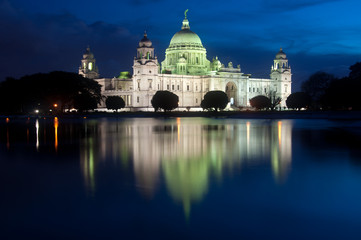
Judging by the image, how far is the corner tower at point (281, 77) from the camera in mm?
132500

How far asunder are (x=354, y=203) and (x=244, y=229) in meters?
2.75

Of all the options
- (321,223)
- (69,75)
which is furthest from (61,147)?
(69,75)

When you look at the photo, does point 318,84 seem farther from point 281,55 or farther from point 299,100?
point 281,55

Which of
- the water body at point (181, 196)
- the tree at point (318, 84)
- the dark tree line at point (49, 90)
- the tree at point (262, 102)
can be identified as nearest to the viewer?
the water body at point (181, 196)

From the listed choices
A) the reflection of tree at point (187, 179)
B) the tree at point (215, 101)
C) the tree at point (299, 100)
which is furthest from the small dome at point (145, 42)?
the reflection of tree at point (187, 179)

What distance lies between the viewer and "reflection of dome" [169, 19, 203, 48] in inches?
4862

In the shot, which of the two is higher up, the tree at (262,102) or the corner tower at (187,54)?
the corner tower at (187,54)

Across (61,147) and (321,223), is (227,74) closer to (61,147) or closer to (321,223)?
(61,147)

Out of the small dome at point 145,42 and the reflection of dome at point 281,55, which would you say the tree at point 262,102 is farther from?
the reflection of dome at point 281,55

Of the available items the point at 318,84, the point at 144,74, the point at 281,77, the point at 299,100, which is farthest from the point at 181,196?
the point at 281,77

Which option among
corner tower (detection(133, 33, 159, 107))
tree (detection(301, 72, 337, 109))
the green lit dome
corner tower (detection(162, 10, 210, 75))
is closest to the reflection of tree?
tree (detection(301, 72, 337, 109))

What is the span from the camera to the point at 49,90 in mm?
81062

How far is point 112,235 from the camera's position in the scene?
721 cm

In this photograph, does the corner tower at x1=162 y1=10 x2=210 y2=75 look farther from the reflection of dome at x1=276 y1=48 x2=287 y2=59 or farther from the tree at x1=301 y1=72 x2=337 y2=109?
the tree at x1=301 y1=72 x2=337 y2=109
